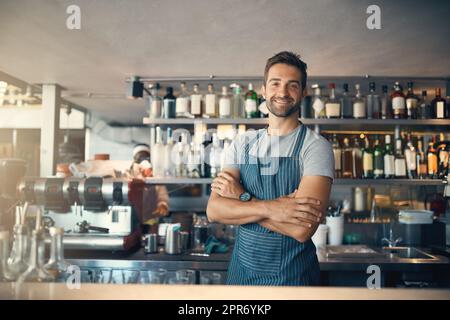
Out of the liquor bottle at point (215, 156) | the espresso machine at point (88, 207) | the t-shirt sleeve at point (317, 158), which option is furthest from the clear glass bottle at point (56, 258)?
the liquor bottle at point (215, 156)

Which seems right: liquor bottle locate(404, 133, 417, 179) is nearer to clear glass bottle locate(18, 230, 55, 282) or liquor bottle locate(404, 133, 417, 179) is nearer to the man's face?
the man's face

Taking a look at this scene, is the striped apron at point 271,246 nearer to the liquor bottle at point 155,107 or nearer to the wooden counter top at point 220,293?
the wooden counter top at point 220,293

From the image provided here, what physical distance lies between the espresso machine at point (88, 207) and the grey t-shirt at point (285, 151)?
105cm

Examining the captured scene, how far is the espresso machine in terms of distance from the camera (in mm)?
2334

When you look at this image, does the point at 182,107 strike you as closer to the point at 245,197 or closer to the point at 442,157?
the point at 245,197

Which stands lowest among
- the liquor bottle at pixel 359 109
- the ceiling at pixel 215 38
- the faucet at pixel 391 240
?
the faucet at pixel 391 240

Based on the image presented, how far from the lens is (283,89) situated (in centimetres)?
143

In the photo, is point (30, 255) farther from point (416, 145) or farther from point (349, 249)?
point (416, 145)

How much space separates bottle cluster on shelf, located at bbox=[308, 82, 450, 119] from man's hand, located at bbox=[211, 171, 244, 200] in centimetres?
142

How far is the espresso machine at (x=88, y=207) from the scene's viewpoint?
2.33 meters

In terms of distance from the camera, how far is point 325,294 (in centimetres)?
78

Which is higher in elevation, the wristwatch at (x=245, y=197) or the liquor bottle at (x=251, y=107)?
the liquor bottle at (x=251, y=107)

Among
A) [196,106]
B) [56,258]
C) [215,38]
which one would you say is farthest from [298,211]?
[196,106]
